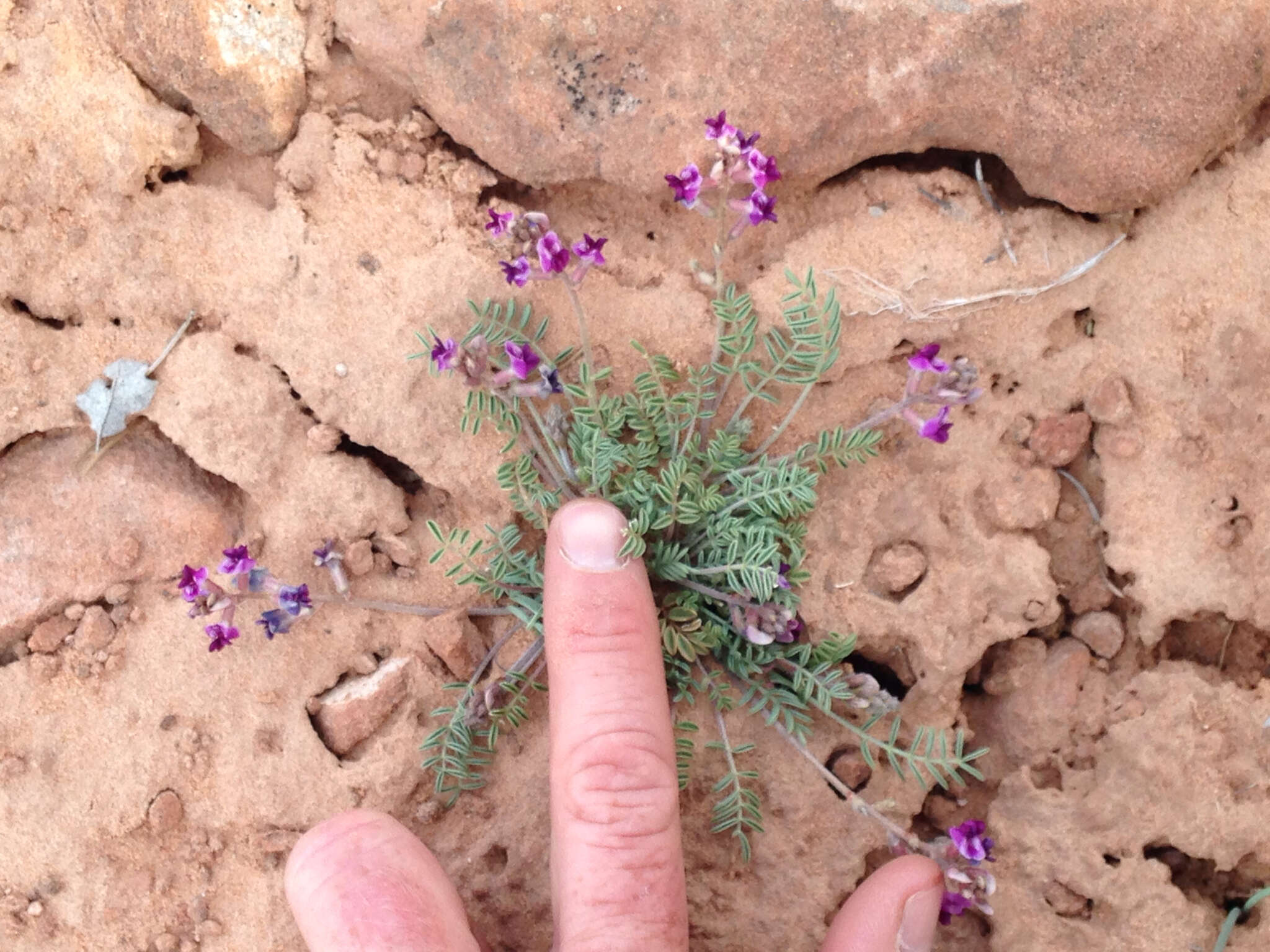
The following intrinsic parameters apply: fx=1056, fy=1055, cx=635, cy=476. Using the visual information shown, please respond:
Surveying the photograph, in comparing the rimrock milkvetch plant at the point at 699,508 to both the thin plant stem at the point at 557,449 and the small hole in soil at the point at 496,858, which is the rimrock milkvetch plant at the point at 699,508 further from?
the small hole in soil at the point at 496,858

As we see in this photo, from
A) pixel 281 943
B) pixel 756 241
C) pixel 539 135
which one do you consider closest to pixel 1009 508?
pixel 756 241

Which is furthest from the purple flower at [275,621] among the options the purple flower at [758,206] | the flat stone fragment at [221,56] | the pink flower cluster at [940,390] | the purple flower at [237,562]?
the pink flower cluster at [940,390]

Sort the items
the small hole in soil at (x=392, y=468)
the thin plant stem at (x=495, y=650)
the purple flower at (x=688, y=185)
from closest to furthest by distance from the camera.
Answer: the purple flower at (x=688, y=185), the thin plant stem at (x=495, y=650), the small hole in soil at (x=392, y=468)

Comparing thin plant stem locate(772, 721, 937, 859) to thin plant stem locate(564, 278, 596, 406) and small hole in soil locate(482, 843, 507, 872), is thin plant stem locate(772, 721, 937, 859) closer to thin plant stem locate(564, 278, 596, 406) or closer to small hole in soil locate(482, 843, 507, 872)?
small hole in soil locate(482, 843, 507, 872)

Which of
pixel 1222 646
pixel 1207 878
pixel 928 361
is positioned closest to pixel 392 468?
pixel 928 361

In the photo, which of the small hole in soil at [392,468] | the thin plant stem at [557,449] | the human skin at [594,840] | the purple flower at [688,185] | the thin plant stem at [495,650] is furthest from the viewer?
the small hole in soil at [392,468]

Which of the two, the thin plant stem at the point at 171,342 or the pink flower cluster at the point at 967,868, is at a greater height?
the thin plant stem at the point at 171,342

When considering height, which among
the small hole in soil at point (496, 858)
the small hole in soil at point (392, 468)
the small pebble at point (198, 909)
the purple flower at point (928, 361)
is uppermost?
the purple flower at point (928, 361)
